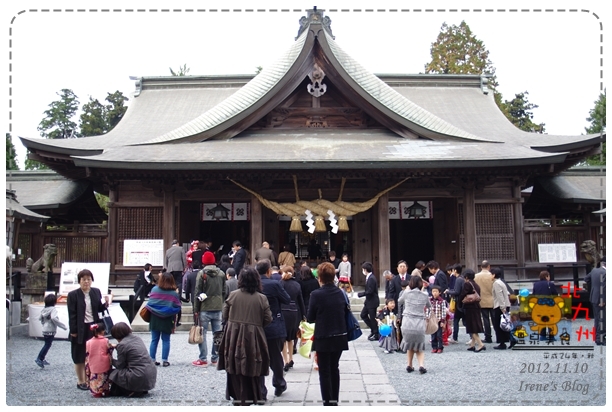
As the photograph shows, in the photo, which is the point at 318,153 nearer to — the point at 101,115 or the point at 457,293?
the point at 457,293

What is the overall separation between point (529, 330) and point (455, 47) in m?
27.6

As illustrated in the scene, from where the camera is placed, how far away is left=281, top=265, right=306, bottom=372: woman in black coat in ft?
24.5

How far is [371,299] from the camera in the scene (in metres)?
10.4

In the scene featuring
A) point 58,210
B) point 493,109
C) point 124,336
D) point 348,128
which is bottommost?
point 124,336

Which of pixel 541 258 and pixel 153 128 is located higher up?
pixel 153 128

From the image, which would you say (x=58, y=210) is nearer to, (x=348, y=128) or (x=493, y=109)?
(x=348, y=128)

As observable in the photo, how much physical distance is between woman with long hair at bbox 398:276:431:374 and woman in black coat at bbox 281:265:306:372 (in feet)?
4.61

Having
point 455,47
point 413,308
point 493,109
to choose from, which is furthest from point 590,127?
point 413,308

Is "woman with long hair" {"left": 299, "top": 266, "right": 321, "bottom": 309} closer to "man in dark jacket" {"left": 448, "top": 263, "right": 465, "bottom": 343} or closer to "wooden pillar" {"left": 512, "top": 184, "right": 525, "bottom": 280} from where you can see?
"man in dark jacket" {"left": 448, "top": 263, "right": 465, "bottom": 343}

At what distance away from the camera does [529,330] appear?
9.91 meters

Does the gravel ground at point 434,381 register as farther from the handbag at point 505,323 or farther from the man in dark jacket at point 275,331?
the man in dark jacket at point 275,331

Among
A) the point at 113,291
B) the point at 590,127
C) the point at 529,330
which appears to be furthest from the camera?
the point at 590,127

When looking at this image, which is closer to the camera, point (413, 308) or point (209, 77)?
point (413, 308)

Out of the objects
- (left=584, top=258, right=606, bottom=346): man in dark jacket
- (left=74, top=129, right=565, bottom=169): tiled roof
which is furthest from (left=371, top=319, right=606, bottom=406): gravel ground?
(left=74, top=129, right=565, bottom=169): tiled roof
